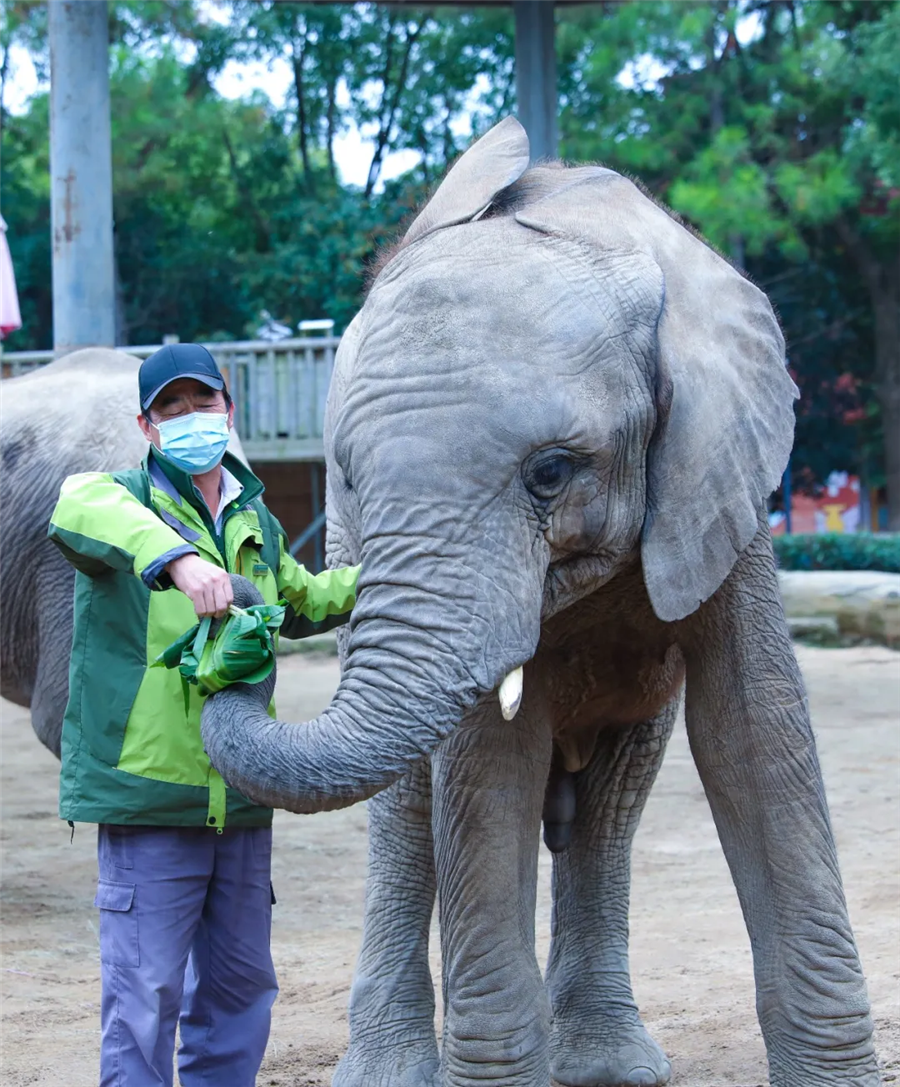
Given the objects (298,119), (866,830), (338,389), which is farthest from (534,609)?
(298,119)

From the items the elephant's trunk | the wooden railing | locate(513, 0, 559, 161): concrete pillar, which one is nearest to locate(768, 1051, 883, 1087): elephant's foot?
the elephant's trunk

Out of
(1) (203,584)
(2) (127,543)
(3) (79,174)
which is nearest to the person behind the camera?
(1) (203,584)

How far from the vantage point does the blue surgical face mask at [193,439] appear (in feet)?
10.4

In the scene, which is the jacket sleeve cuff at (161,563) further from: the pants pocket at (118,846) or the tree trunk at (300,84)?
the tree trunk at (300,84)

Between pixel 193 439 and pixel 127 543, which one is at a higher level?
pixel 193 439

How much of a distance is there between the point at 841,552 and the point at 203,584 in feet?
49.1

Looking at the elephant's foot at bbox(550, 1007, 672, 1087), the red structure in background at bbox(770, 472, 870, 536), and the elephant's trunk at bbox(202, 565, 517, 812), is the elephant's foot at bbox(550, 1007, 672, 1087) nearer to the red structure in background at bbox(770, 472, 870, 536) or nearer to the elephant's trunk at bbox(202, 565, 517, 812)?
the elephant's trunk at bbox(202, 565, 517, 812)

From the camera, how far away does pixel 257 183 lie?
2316 cm

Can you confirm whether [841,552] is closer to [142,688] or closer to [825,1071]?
[825,1071]

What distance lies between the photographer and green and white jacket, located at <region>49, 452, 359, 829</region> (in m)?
3.19

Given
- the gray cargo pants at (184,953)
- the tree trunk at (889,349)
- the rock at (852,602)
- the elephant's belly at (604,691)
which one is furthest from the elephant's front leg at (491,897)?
the tree trunk at (889,349)

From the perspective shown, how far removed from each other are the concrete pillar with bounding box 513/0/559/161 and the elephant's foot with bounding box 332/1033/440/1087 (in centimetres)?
896

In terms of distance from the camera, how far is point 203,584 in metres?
2.89

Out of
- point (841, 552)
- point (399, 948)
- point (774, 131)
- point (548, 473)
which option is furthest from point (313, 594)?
point (774, 131)
